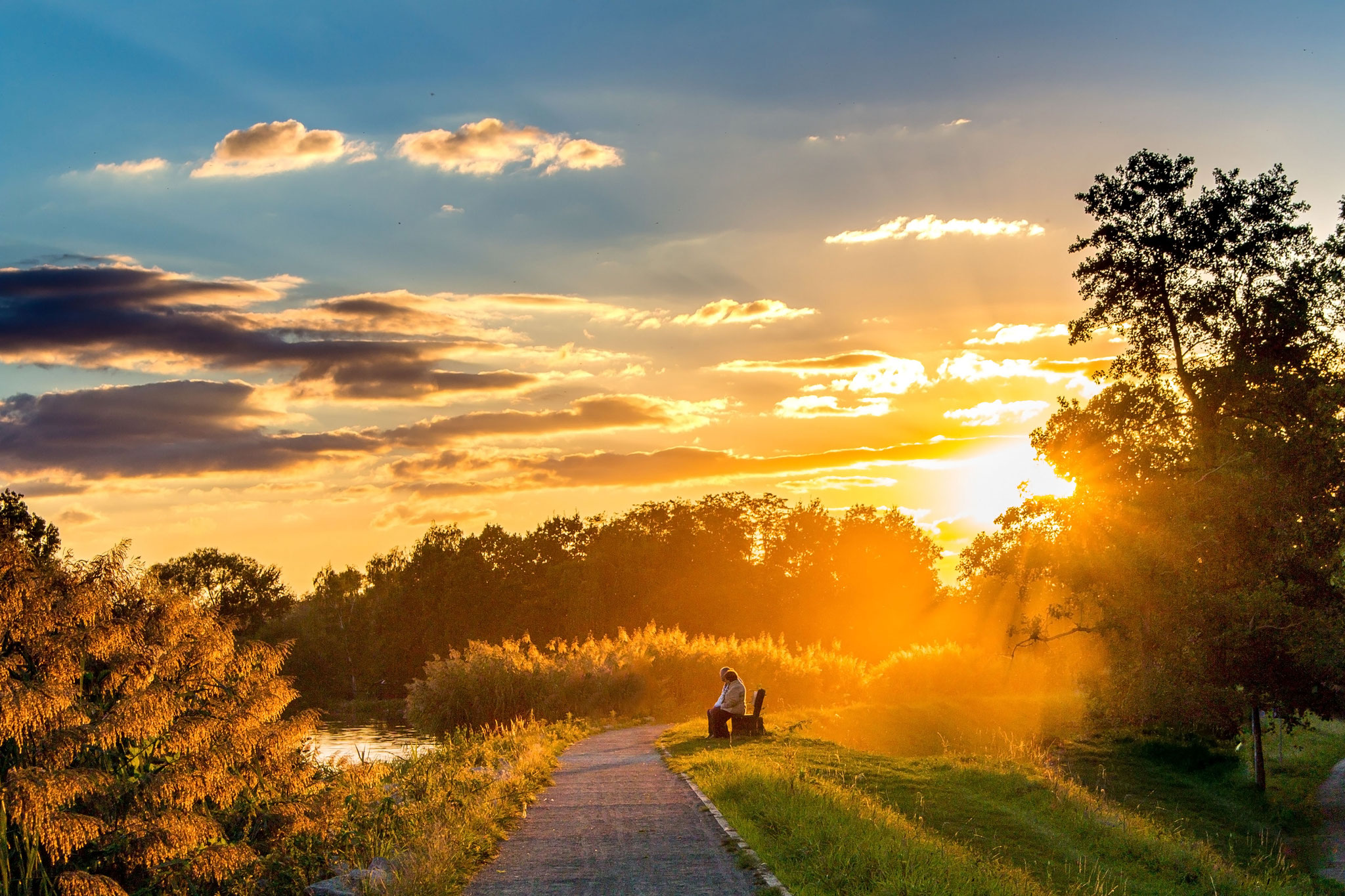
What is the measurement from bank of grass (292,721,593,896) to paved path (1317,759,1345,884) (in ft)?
56.4

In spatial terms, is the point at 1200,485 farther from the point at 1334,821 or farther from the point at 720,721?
the point at 720,721

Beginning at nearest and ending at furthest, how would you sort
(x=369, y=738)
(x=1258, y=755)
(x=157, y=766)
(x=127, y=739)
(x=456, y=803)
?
(x=127, y=739) → (x=157, y=766) → (x=456, y=803) → (x=1258, y=755) → (x=369, y=738)

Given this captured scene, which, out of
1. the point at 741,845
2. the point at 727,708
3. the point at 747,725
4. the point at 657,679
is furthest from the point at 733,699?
the point at 657,679

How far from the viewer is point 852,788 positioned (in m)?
15.6

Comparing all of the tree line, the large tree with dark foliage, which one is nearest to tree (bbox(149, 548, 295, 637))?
the tree line

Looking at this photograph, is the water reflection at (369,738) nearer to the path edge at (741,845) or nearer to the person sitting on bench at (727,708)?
the person sitting on bench at (727,708)

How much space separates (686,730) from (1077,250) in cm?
1958

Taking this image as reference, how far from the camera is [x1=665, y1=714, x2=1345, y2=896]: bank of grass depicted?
36.6 ft

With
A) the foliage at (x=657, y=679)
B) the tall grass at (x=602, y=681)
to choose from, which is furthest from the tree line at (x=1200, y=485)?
the tall grass at (x=602, y=681)

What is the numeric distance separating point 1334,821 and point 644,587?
60766 millimetres

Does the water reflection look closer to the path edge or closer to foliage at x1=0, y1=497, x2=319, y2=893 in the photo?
the path edge

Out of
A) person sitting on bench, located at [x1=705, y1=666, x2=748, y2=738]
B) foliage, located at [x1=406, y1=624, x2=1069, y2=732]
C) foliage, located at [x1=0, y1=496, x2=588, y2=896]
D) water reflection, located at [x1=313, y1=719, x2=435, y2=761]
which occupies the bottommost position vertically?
water reflection, located at [x1=313, y1=719, x2=435, y2=761]

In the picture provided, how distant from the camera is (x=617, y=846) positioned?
39.5ft

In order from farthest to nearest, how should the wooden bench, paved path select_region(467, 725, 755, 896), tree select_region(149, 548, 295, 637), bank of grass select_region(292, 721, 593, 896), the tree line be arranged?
1. tree select_region(149, 548, 295, 637)
2. the tree line
3. the wooden bench
4. bank of grass select_region(292, 721, 593, 896)
5. paved path select_region(467, 725, 755, 896)
